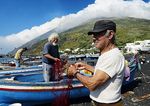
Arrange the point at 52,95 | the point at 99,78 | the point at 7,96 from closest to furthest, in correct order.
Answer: the point at 99,78
the point at 7,96
the point at 52,95

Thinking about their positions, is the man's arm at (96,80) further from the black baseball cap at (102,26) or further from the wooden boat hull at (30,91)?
the wooden boat hull at (30,91)

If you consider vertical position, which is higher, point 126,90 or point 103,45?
point 103,45

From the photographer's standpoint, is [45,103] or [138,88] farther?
[138,88]

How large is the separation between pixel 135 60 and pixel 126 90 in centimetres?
302

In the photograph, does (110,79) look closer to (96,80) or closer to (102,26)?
(96,80)

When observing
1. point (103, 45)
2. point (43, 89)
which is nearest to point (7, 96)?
point (43, 89)

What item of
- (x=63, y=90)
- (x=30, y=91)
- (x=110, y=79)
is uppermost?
(x=110, y=79)

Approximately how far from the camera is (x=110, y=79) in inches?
173

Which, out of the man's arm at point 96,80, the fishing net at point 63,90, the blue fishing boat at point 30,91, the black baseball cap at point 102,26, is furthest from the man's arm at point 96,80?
the blue fishing boat at point 30,91

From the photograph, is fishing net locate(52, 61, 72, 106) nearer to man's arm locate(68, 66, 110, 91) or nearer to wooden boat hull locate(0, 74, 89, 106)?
wooden boat hull locate(0, 74, 89, 106)

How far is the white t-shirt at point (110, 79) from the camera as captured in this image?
14.3 ft

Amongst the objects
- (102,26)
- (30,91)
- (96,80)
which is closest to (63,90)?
(30,91)

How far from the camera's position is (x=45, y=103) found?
14555 mm

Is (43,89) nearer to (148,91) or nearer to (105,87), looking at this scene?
(148,91)
